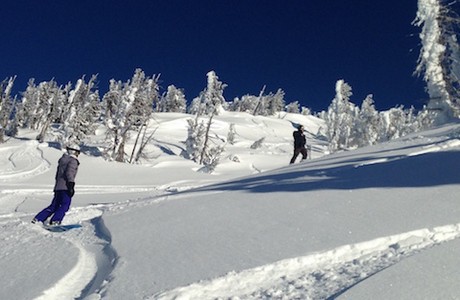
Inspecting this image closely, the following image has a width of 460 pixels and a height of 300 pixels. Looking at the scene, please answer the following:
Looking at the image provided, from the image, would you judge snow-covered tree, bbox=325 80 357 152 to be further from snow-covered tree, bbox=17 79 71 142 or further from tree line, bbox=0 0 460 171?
snow-covered tree, bbox=17 79 71 142

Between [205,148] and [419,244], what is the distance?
39.8 meters

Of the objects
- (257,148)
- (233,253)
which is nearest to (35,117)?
(257,148)

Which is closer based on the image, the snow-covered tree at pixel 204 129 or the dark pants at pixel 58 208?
the dark pants at pixel 58 208

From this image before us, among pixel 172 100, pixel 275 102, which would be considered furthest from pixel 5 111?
pixel 275 102

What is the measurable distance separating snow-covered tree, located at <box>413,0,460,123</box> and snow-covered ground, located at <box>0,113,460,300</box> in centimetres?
1558

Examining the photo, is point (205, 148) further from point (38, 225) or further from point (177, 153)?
point (38, 225)

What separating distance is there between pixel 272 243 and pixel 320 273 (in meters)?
1.00

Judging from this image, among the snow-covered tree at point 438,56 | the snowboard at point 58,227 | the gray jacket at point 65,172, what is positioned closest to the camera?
the snowboard at point 58,227

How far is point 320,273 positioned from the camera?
12.9ft

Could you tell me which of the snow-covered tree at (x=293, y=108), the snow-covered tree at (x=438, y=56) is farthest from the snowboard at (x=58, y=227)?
the snow-covered tree at (x=293, y=108)

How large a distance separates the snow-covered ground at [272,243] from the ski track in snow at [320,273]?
0.01m

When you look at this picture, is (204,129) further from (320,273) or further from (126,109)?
(320,273)

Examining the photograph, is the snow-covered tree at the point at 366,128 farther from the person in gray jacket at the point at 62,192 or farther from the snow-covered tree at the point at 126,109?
the person in gray jacket at the point at 62,192

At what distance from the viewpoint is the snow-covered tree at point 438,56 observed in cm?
2306
